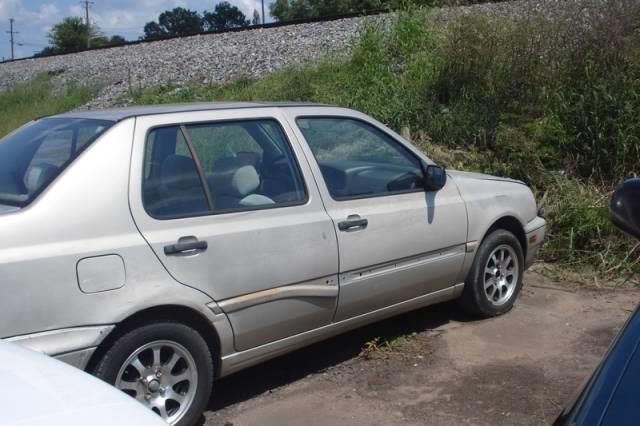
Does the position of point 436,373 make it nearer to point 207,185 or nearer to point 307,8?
point 207,185

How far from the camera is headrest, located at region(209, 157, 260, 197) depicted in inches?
169

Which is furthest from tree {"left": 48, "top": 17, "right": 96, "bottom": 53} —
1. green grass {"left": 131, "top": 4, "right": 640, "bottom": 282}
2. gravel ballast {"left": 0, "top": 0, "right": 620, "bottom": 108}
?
green grass {"left": 131, "top": 4, "right": 640, "bottom": 282}

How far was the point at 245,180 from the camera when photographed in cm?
443

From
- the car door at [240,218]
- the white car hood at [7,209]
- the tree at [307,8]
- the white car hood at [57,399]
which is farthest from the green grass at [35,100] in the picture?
the tree at [307,8]

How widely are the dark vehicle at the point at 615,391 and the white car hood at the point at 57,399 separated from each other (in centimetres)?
124

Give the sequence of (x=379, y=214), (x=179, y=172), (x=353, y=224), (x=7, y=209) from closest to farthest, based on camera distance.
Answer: (x=7, y=209)
(x=179, y=172)
(x=353, y=224)
(x=379, y=214)

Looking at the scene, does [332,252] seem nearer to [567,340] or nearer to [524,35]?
[567,340]

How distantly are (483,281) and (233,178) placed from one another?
89.7 inches

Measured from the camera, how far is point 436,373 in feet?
16.3

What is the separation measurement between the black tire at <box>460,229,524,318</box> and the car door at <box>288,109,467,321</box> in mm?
231

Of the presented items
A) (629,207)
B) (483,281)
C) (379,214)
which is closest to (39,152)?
(379,214)

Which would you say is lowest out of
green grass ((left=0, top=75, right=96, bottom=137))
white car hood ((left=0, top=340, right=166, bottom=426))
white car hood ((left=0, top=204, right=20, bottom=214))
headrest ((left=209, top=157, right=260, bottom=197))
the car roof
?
white car hood ((left=0, top=340, right=166, bottom=426))

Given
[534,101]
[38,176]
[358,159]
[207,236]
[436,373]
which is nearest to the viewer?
[38,176]

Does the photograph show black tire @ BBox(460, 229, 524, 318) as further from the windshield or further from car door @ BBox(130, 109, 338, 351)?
the windshield
